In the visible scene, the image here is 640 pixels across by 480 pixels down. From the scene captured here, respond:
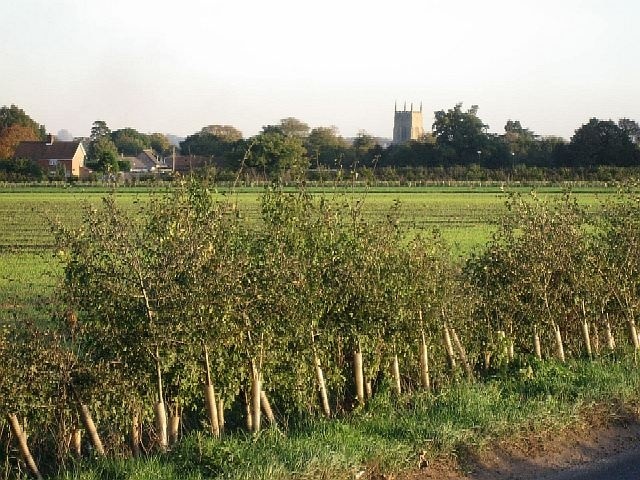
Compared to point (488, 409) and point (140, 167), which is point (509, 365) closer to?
point (488, 409)

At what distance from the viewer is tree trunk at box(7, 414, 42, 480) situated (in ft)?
26.9

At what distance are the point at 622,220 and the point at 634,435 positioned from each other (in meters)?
4.65

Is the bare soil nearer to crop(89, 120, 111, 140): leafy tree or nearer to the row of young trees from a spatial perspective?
the row of young trees

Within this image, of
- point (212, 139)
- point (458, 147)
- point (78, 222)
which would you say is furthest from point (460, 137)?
point (78, 222)

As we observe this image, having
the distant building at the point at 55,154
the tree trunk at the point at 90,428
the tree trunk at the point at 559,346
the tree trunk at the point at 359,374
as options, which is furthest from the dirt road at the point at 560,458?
the distant building at the point at 55,154

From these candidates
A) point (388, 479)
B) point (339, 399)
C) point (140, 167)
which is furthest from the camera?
point (140, 167)

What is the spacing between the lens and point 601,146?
3907 inches

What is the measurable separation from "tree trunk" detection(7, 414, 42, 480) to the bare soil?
134 inches

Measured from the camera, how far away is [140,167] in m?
138

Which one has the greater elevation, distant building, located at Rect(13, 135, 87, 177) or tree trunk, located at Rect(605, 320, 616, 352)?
distant building, located at Rect(13, 135, 87, 177)

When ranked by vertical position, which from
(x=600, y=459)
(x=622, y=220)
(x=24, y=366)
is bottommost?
(x=600, y=459)

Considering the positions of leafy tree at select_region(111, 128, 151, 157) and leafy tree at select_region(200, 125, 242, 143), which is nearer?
leafy tree at select_region(200, 125, 242, 143)

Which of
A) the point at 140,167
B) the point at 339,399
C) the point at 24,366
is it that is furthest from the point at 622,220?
the point at 140,167

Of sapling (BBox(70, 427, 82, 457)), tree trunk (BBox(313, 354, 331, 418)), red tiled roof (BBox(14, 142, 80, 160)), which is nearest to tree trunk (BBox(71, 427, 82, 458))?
sapling (BBox(70, 427, 82, 457))
